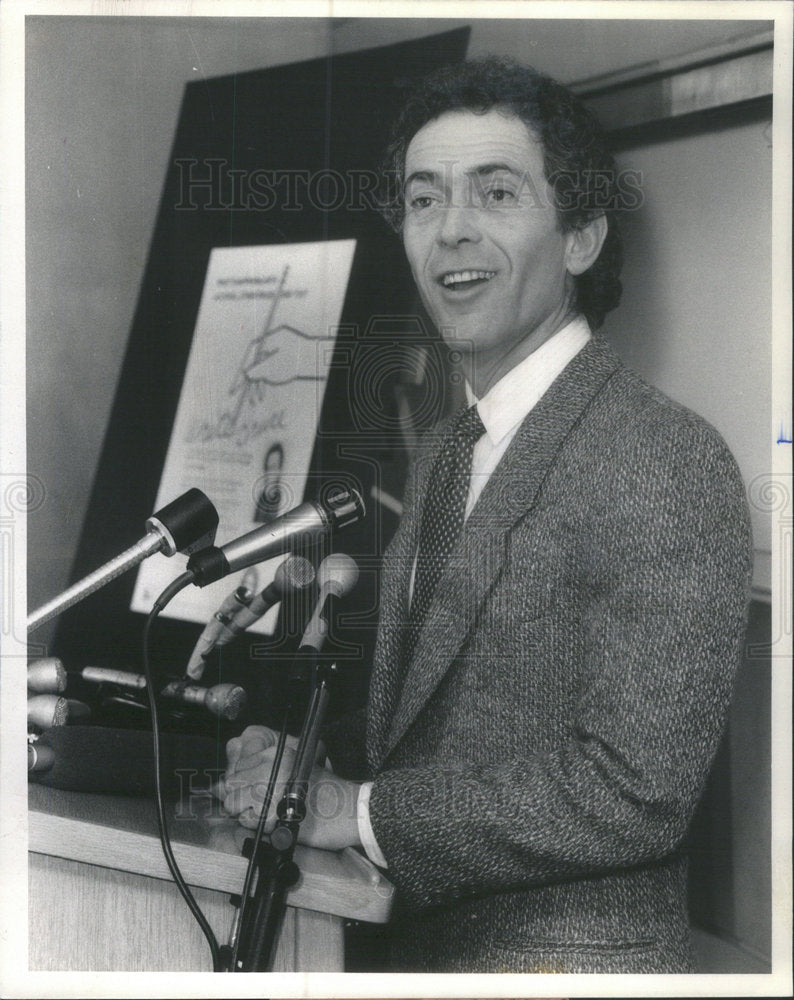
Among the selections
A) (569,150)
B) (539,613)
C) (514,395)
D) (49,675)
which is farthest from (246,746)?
(569,150)

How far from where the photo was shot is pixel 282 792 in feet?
3.82

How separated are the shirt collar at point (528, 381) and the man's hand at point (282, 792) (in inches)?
18.4

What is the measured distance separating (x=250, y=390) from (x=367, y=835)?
57 centimetres

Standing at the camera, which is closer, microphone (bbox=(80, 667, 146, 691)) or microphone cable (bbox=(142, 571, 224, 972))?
microphone cable (bbox=(142, 571, 224, 972))

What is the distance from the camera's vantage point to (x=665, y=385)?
121 cm

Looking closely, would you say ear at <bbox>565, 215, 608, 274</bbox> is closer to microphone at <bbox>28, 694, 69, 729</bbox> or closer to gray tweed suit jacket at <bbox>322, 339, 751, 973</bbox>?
gray tweed suit jacket at <bbox>322, 339, 751, 973</bbox>

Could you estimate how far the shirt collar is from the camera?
1240 millimetres

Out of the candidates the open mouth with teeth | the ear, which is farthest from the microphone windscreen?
the ear

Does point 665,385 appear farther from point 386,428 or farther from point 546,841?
point 546,841

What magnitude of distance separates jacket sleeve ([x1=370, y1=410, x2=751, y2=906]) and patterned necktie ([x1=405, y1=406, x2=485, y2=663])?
0.61 ft

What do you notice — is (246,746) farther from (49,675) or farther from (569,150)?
(569,150)

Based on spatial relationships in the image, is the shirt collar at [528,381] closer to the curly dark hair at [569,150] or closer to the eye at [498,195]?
the curly dark hair at [569,150]

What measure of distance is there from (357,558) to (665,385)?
0.44m

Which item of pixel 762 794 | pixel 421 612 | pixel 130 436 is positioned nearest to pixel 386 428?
pixel 421 612
